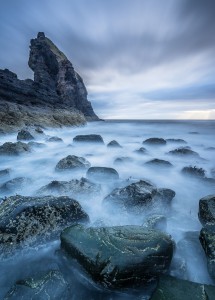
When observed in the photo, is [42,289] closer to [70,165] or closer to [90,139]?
[70,165]

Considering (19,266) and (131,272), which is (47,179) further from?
(131,272)

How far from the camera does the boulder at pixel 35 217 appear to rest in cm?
294

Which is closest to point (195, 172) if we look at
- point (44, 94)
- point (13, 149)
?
point (13, 149)

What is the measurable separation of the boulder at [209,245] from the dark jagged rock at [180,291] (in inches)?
18.0

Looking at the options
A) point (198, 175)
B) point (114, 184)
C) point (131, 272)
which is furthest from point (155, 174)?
point (131, 272)

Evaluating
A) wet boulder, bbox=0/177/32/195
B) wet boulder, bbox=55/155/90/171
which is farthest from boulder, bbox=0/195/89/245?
wet boulder, bbox=55/155/90/171

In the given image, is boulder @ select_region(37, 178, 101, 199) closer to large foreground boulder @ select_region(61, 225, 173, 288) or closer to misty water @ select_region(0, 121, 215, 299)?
misty water @ select_region(0, 121, 215, 299)

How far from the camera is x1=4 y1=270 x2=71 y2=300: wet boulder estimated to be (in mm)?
2115

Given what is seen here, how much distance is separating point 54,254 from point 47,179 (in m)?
3.30

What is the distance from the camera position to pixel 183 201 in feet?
15.5

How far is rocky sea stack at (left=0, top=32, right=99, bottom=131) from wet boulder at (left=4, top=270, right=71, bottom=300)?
13.5 meters

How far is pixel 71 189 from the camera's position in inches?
186

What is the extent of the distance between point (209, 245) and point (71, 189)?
303 centimetres

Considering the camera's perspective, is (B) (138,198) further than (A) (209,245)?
Yes
